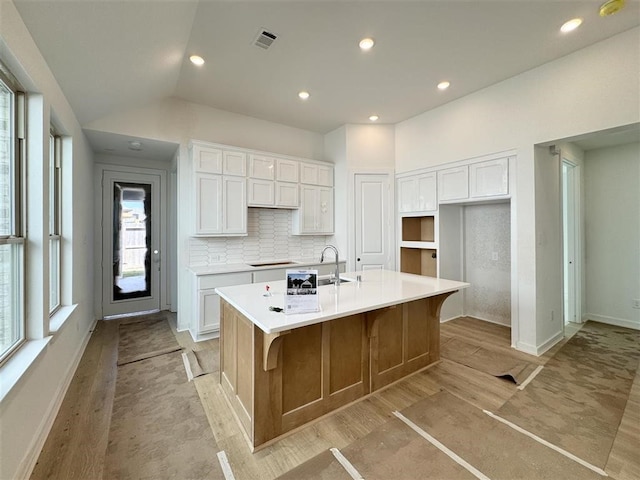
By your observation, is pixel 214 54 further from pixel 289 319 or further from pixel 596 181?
pixel 596 181

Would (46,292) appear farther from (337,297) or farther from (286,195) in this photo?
(286,195)

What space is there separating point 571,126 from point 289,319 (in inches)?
135

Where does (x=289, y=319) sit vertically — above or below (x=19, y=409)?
above

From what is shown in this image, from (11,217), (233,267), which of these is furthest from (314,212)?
(11,217)

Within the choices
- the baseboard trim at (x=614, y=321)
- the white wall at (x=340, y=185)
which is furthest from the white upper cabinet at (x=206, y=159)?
the baseboard trim at (x=614, y=321)

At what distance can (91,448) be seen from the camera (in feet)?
5.74

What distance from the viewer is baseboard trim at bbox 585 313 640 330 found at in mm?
3861

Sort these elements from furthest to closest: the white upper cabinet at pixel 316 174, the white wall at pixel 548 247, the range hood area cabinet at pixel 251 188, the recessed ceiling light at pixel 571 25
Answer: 1. the white upper cabinet at pixel 316 174
2. the range hood area cabinet at pixel 251 188
3. the white wall at pixel 548 247
4. the recessed ceiling light at pixel 571 25

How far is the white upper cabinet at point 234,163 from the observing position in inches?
148

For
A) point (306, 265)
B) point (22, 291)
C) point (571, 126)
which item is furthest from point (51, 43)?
point (571, 126)

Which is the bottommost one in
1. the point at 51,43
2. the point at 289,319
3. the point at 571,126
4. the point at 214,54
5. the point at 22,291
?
the point at 289,319

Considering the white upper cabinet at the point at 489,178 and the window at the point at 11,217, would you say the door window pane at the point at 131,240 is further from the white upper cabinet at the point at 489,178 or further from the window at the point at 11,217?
the white upper cabinet at the point at 489,178

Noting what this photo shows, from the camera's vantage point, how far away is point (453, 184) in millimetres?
3795

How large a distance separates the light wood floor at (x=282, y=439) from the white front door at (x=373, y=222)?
1.99m
